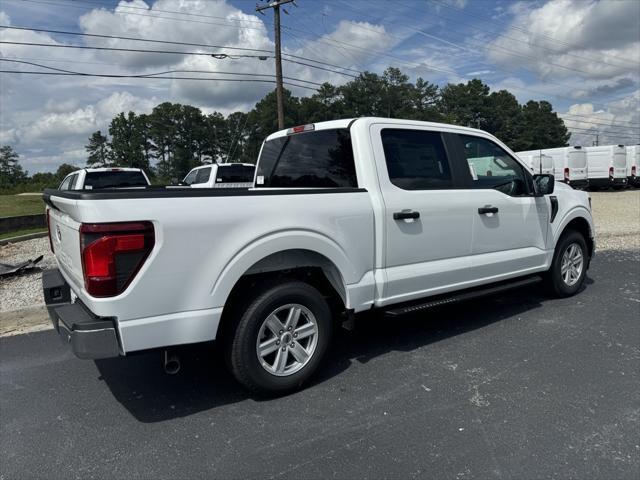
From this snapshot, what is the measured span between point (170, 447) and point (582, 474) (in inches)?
89.8

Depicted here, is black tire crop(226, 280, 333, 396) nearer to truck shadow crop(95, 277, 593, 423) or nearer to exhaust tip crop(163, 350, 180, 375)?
truck shadow crop(95, 277, 593, 423)

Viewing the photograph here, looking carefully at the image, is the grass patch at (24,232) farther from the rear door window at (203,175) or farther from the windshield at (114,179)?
the rear door window at (203,175)

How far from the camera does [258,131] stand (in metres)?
67.6

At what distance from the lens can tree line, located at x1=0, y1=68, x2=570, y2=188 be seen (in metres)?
66.1

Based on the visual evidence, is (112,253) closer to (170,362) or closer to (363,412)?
(170,362)

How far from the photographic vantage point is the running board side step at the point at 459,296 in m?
4.05

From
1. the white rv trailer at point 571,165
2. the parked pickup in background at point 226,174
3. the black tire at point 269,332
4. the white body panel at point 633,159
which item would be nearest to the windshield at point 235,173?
the parked pickup in background at point 226,174

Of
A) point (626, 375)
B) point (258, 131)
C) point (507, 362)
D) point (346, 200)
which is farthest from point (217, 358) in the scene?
point (258, 131)

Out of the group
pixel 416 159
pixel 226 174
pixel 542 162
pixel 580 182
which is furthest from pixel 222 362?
pixel 542 162

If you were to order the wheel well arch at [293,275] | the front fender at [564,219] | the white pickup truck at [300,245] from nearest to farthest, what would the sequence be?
the white pickup truck at [300,245] → the wheel well arch at [293,275] → the front fender at [564,219]

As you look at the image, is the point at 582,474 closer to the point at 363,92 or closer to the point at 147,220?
the point at 147,220

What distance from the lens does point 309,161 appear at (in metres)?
4.45

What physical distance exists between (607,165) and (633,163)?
282 cm

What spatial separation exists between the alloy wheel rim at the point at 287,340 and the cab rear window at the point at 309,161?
3.79 feet
